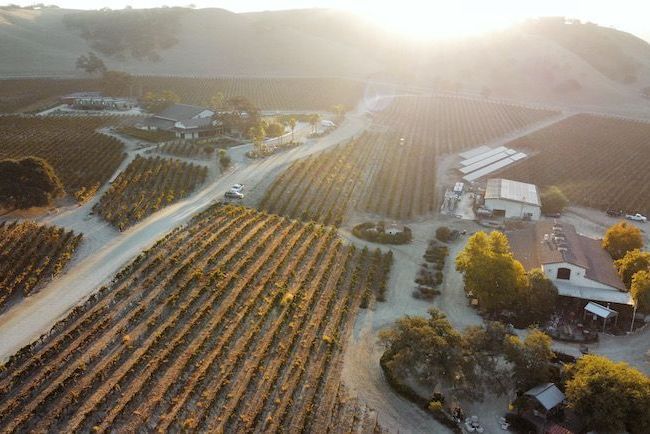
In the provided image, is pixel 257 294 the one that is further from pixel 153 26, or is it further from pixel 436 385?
pixel 153 26

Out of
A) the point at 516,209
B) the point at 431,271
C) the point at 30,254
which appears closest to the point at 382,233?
the point at 431,271

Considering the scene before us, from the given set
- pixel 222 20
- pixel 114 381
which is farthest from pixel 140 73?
pixel 114 381

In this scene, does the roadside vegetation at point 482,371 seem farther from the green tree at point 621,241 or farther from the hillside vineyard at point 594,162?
the hillside vineyard at point 594,162

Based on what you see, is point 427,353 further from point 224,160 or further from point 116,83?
point 116,83

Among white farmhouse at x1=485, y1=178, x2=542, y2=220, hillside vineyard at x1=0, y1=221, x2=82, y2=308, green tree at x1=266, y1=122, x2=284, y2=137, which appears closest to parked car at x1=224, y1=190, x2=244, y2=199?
hillside vineyard at x1=0, y1=221, x2=82, y2=308

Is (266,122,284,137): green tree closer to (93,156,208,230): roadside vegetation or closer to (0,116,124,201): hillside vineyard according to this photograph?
(93,156,208,230): roadside vegetation

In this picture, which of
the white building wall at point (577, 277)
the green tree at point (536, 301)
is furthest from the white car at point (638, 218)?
the green tree at point (536, 301)
